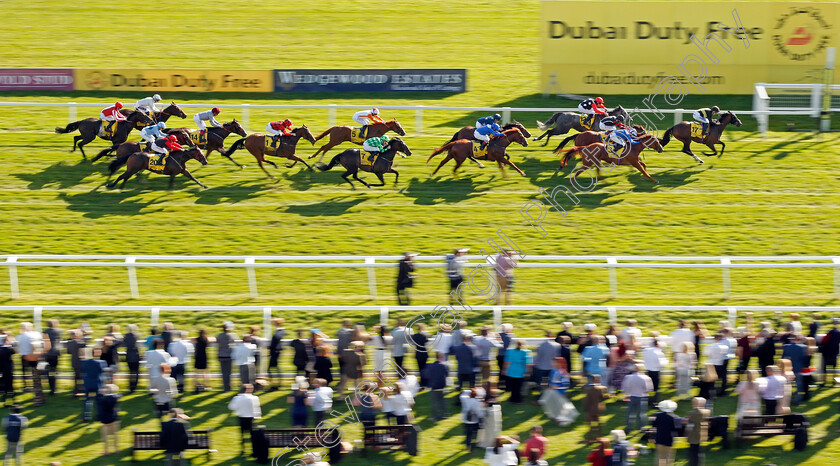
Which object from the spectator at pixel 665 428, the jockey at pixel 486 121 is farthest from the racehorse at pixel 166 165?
the spectator at pixel 665 428

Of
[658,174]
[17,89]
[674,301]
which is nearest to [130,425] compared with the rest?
[674,301]

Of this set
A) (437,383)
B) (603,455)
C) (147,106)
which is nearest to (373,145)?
(147,106)

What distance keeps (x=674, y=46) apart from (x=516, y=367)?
13182 millimetres

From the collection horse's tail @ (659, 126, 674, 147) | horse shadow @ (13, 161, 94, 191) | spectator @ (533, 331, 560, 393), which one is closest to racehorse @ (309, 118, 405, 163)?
Result: horse shadow @ (13, 161, 94, 191)

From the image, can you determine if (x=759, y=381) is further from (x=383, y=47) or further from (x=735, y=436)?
(x=383, y=47)

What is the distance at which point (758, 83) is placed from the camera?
23.0 meters

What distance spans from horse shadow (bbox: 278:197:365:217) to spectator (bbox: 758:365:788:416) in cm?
785

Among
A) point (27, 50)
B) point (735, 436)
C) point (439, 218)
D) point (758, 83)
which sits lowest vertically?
point (735, 436)

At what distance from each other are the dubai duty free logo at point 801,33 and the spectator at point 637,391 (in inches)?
537

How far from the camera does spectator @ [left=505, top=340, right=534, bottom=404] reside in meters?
12.1

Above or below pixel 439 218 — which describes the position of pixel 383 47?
above

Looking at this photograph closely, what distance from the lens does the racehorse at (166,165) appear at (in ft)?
59.0

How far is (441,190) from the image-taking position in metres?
18.3

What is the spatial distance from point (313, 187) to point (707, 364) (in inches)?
333
